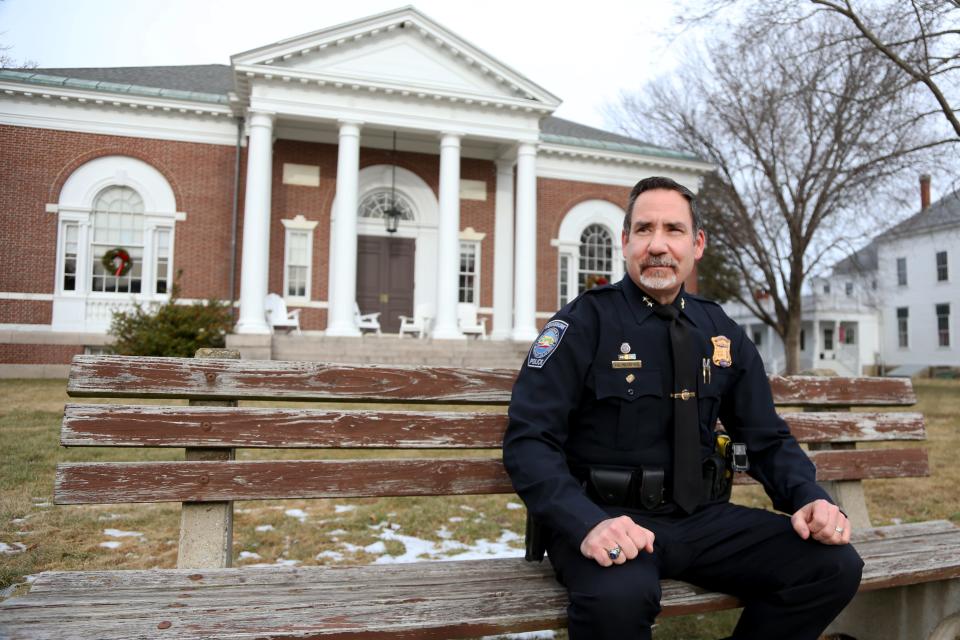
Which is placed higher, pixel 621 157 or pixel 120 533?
pixel 621 157

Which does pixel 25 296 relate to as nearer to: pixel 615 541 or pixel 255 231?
pixel 255 231

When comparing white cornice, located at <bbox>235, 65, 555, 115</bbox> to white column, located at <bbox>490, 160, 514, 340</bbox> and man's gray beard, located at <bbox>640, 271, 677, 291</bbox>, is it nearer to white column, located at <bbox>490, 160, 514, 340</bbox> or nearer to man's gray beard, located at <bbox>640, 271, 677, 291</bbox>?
white column, located at <bbox>490, 160, 514, 340</bbox>

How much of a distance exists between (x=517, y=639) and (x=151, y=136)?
1809cm

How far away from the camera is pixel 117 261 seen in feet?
57.6

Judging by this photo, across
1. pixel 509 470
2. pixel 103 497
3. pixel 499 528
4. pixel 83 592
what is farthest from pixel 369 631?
pixel 499 528

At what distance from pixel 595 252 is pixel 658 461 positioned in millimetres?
19906

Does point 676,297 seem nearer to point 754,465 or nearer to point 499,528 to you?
point 754,465

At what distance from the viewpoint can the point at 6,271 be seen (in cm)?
1684

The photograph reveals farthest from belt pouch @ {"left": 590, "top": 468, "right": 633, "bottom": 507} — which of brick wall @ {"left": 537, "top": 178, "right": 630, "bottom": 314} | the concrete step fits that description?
brick wall @ {"left": 537, "top": 178, "right": 630, "bottom": 314}

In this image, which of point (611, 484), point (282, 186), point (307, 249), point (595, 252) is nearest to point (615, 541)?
point (611, 484)

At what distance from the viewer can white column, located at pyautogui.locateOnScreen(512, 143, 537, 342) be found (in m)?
18.3

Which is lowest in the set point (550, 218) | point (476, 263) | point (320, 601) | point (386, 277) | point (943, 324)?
point (320, 601)

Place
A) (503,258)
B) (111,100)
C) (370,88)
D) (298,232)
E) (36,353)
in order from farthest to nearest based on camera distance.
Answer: (503,258) < (298,232) < (111,100) < (370,88) < (36,353)

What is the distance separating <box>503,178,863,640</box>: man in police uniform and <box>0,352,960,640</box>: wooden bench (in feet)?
0.52
